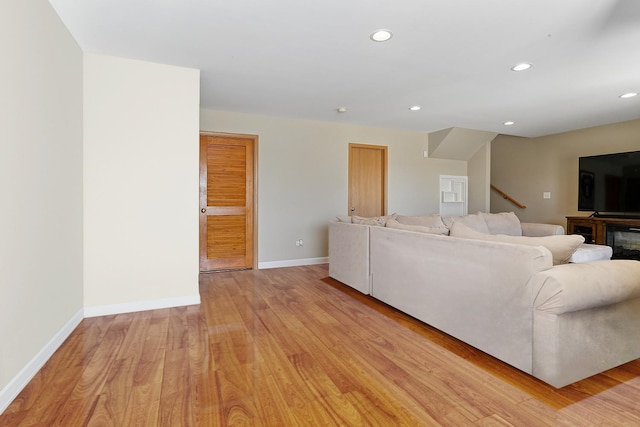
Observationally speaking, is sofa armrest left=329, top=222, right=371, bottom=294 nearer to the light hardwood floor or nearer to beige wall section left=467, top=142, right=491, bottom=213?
the light hardwood floor

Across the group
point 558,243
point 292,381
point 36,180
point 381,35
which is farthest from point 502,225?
point 36,180

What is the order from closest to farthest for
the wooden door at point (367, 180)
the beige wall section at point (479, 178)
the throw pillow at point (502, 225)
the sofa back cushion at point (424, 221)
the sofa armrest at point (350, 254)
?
the sofa armrest at point (350, 254), the sofa back cushion at point (424, 221), the throw pillow at point (502, 225), the wooden door at point (367, 180), the beige wall section at point (479, 178)

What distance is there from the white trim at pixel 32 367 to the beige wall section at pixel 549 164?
7.19 metres

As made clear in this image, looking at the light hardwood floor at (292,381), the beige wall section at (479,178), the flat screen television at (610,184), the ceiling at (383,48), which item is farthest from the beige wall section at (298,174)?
the flat screen television at (610,184)

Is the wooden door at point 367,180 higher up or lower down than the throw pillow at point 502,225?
higher up

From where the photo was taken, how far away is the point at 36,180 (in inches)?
72.1

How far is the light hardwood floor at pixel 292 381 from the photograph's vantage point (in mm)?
1454

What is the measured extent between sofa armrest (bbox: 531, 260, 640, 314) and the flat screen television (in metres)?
4.03

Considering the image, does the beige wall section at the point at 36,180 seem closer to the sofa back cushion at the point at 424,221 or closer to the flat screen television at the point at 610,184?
the sofa back cushion at the point at 424,221

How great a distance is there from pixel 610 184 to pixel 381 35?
486 centimetres

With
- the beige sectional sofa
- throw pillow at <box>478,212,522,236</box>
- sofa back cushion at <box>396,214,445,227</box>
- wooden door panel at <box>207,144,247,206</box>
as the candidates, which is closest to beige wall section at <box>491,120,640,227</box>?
throw pillow at <box>478,212,522,236</box>

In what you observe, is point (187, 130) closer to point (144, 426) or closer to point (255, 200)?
point (255, 200)

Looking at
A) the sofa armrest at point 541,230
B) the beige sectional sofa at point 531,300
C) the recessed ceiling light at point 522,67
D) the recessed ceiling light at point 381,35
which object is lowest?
the beige sectional sofa at point 531,300

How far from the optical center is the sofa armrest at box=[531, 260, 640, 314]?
1613 millimetres
